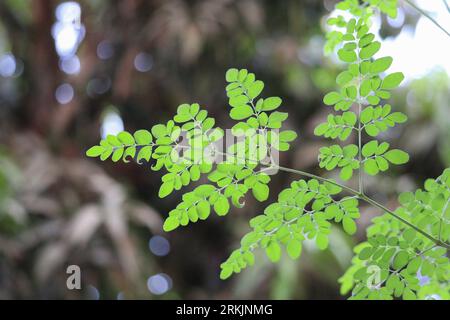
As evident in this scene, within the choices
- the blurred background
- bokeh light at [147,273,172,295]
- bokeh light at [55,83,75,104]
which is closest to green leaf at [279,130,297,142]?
the blurred background

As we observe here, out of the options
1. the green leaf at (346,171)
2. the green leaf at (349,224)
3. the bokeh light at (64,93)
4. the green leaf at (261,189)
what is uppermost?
the bokeh light at (64,93)

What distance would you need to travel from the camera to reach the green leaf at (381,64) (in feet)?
1.22

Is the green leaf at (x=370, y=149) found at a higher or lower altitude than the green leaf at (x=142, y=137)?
lower

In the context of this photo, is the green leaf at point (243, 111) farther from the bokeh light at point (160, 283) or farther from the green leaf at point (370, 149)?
the bokeh light at point (160, 283)

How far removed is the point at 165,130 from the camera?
1.21ft

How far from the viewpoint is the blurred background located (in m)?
1.42

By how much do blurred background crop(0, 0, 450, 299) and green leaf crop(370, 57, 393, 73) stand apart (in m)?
1.02

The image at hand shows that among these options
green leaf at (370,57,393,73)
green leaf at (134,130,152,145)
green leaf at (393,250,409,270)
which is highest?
green leaf at (370,57,393,73)

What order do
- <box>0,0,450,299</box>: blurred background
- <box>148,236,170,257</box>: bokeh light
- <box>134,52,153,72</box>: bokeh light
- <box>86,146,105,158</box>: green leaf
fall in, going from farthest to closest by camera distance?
<box>134,52,153,72</box>: bokeh light, <box>148,236,170,257</box>: bokeh light, <box>0,0,450,299</box>: blurred background, <box>86,146,105,158</box>: green leaf

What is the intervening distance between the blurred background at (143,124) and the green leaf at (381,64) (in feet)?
3.34

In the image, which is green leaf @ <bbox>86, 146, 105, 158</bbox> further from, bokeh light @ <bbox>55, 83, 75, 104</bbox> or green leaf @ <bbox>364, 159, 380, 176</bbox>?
bokeh light @ <bbox>55, 83, 75, 104</bbox>

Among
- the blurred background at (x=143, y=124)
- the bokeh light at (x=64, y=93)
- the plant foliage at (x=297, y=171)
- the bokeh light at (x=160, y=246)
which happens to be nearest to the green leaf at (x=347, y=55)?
the plant foliage at (x=297, y=171)
